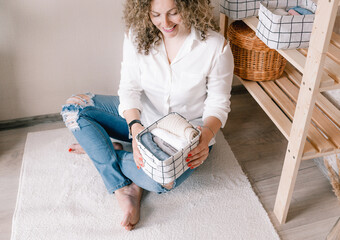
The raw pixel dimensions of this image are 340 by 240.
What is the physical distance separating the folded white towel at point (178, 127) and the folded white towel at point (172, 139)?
0.04 ft

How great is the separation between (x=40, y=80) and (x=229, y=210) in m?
1.12

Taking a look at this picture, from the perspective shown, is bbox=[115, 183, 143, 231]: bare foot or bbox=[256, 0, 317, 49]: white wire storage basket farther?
bbox=[115, 183, 143, 231]: bare foot

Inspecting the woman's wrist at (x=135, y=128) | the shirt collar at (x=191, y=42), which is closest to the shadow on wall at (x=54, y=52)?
the shirt collar at (x=191, y=42)

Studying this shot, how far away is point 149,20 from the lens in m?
1.30

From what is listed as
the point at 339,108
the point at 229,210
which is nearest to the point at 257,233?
the point at 229,210

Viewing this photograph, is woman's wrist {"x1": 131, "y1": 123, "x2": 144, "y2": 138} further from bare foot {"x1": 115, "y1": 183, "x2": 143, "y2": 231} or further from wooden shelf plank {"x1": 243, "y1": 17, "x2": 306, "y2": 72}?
wooden shelf plank {"x1": 243, "y1": 17, "x2": 306, "y2": 72}

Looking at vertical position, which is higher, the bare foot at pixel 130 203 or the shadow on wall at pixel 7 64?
the shadow on wall at pixel 7 64

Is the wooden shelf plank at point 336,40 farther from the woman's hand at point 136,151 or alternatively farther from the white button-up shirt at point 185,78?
the woman's hand at point 136,151

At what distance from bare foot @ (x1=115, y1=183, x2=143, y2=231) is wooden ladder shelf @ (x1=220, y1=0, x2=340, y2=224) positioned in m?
0.57

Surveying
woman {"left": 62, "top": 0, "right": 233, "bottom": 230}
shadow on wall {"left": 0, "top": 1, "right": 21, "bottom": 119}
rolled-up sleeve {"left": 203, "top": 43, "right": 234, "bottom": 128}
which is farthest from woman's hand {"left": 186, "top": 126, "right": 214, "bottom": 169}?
shadow on wall {"left": 0, "top": 1, "right": 21, "bottom": 119}

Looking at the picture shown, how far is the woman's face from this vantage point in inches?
46.6

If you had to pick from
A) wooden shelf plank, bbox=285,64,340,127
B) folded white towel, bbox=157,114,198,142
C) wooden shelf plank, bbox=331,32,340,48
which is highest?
wooden shelf plank, bbox=331,32,340,48

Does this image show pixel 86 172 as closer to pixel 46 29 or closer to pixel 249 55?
pixel 46 29

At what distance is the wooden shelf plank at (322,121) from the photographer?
127 centimetres
